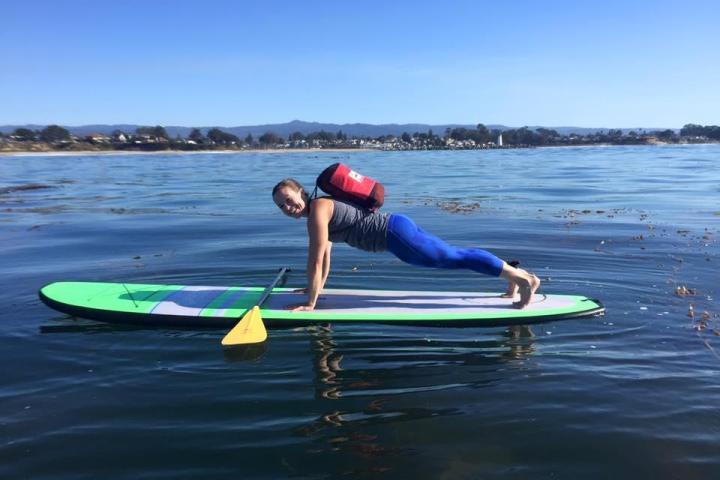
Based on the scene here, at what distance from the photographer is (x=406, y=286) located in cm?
761

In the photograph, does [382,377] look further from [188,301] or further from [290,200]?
[188,301]

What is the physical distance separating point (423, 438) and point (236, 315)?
2.66 metres

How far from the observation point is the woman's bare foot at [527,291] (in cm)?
587

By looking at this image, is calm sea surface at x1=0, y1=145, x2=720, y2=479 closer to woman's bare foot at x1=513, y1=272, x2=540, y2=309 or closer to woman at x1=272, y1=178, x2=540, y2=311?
woman's bare foot at x1=513, y1=272, x2=540, y2=309

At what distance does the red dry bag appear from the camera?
5.66 m

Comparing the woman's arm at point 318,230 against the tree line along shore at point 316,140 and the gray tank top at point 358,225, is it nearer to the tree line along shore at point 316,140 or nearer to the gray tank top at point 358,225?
the gray tank top at point 358,225

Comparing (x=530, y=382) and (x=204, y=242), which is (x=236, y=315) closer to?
(x=530, y=382)

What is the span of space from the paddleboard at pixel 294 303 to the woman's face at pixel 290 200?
1.05 meters

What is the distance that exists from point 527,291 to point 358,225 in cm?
192

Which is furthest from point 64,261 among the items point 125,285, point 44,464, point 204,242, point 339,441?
point 339,441

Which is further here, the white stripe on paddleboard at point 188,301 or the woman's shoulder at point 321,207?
the white stripe on paddleboard at point 188,301

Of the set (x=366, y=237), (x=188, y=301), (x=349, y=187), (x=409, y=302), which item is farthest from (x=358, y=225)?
(x=188, y=301)

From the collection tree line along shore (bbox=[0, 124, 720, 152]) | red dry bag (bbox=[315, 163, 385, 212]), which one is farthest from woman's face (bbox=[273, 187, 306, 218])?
tree line along shore (bbox=[0, 124, 720, 152])

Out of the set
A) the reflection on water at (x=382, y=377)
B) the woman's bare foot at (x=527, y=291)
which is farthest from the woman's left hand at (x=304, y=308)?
the woman's bare foot at (x=527, y=291)
